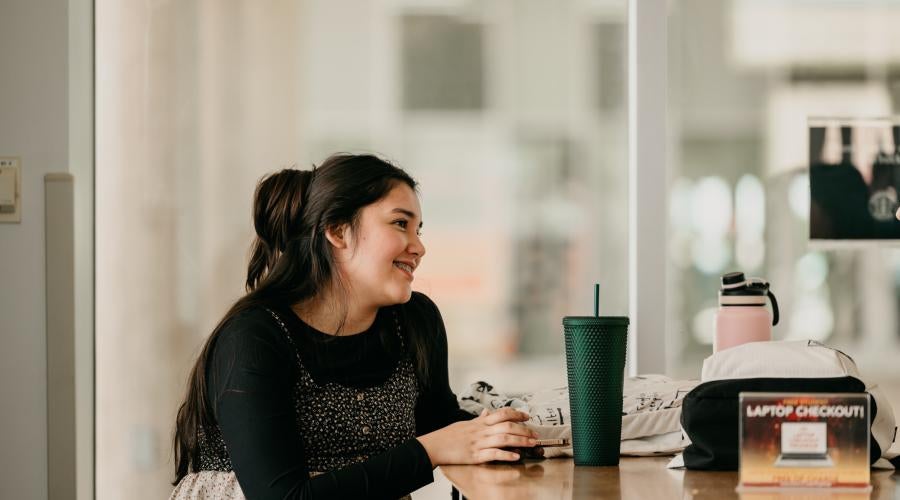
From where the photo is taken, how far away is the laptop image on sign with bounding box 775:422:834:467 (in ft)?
4.67

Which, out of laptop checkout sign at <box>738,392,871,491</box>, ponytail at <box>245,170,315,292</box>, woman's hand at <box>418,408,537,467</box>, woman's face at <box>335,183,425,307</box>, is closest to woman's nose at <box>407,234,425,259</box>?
woman's face at <box>335,183,425,307</box>

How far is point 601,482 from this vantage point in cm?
160

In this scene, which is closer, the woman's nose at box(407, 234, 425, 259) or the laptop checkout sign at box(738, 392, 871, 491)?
the laptop checkout sign at box(738, 392, 871, 491)

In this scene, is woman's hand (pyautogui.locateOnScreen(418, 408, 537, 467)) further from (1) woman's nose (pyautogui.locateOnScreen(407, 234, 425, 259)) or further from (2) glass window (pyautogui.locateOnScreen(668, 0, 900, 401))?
(2) glass window (pyautogui.locateOnScreen(668, 0, 900, 401))

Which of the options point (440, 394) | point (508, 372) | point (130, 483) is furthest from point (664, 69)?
point (130, 483)

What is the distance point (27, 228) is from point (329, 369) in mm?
986

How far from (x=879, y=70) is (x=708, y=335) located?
0.80 metres

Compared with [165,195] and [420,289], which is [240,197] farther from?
[420,289]

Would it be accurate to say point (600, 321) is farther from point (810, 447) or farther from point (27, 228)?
point (27, 228)

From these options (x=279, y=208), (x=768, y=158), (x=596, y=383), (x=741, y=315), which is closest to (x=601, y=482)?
(x=596, y=383)

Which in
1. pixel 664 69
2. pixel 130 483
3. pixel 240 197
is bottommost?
pixel 130 483

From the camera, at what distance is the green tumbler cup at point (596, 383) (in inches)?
67.7

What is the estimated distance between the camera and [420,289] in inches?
103

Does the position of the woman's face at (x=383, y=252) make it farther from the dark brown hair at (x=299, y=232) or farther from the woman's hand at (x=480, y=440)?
the woman's hand at (x=480, y=440)
